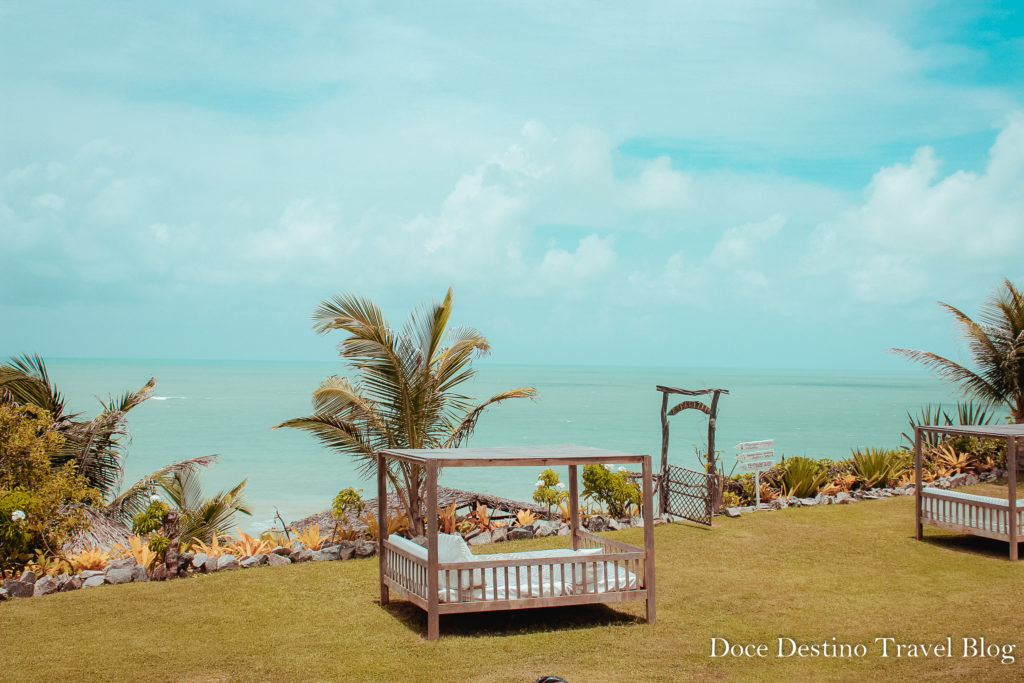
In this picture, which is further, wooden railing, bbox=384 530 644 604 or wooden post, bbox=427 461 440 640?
wooden railing, bbox=384 530 644 604

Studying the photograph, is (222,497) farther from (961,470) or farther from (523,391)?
(961,470)

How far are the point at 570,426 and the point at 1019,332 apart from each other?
44.9m

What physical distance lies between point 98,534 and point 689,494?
8.59 m

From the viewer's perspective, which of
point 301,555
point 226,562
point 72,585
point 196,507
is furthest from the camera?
point 196,507

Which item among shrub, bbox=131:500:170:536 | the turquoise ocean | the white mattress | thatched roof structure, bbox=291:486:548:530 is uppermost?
shrub, bbox=131:500:170:536

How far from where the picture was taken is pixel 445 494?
638 inches

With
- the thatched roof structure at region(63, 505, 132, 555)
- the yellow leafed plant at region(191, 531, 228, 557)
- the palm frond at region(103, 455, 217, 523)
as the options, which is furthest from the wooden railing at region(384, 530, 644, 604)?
the palm frond at region(103, 455, 217, 523)

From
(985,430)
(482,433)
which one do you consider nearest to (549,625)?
(985,430)

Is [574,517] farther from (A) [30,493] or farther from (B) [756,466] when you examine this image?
(A) [30,493]

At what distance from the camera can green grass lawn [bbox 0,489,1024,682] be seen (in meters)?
7.20

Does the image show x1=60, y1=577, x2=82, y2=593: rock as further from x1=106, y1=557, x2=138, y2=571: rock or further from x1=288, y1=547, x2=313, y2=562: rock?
x1=288, y1=547, x2=313, y2=562: rock

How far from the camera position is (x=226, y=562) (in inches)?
430

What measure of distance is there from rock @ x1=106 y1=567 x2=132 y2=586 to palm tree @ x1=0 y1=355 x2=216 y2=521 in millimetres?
2226

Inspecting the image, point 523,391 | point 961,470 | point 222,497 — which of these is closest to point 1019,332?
point 961,470
